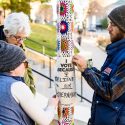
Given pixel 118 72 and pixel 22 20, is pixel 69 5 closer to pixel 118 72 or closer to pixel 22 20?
pixel 22 20

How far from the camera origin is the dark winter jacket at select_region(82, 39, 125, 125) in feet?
11.3

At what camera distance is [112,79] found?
11.4 feet

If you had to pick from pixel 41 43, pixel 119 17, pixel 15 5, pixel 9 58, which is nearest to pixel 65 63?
pixel 119 17

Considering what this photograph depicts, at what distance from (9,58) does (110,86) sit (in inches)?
34.1

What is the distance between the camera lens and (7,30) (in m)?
4.29

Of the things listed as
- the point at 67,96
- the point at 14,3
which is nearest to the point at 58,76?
the point at 67,96

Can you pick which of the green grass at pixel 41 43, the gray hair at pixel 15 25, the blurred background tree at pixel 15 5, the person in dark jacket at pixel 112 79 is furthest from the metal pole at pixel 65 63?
the green grass at pixel 41 43

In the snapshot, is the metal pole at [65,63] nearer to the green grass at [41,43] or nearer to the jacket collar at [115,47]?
the jacket collar at [115,47]

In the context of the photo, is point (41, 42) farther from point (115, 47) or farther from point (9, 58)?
point (9, 58)

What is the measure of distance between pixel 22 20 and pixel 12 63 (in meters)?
1.29

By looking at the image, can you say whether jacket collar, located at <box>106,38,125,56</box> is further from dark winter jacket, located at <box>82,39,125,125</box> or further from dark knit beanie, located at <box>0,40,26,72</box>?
dark knit beanie, located at <box>0,40,26,72</box>

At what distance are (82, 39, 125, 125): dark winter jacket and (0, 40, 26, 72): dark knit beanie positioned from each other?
70 cm

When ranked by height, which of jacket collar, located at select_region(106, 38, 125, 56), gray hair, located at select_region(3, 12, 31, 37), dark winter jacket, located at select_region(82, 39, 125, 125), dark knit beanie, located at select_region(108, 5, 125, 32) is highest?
dark knit beanie, located at select_region(108, 5, 125, 32)

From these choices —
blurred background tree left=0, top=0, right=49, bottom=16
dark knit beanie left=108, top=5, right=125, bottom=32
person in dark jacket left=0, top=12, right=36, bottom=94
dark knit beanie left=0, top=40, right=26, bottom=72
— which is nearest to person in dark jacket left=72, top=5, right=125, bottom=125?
dark knit beanie left=108, top=5, right=125, bottom=32
